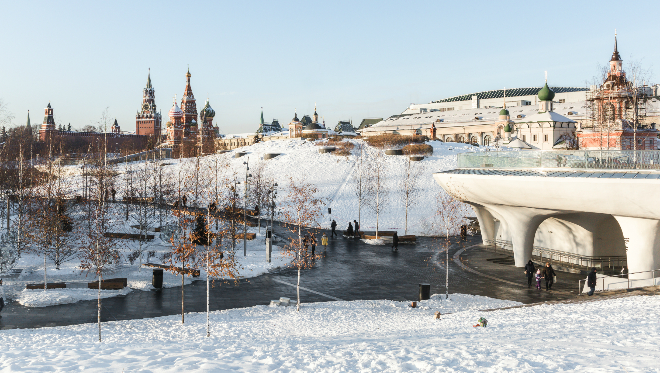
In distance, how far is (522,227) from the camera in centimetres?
2620

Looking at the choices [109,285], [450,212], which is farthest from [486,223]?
[109,285]

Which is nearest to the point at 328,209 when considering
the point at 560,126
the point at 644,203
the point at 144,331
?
the point at 644,203

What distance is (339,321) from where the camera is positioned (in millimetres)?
16078

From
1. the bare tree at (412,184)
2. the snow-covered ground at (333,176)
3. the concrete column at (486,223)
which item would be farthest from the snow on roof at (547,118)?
the concrete column at (486,223)

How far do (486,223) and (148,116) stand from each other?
140 m

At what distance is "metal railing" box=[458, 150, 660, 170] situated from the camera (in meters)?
20.6

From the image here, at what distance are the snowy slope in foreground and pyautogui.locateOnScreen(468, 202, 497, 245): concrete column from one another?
17.0 metres

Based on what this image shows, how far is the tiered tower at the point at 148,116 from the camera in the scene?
507 ft

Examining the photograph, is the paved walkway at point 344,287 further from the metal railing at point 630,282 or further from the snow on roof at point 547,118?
the snow on roof at point 547,118

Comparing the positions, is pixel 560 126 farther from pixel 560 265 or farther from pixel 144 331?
pixel 144 331

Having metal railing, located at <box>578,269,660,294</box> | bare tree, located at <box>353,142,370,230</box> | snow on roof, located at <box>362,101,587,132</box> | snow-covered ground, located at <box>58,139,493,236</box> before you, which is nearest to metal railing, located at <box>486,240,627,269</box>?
metal railing, located at <box>578,269,660,294</box>

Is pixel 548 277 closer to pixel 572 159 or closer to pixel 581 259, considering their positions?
pixel 572 159

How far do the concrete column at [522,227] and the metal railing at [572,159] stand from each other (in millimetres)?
2348

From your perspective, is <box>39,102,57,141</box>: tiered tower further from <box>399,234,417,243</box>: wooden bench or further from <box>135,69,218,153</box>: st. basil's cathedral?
<box>399,234,417,243</box>: wooden bench
